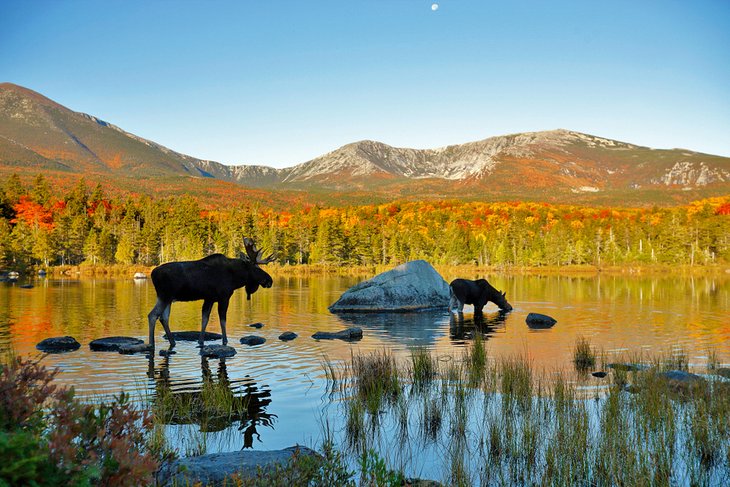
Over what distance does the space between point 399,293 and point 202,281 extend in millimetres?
16522

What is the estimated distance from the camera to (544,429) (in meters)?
9.43

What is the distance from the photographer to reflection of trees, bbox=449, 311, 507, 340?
72.5 ft

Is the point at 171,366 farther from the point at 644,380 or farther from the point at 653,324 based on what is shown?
the point at 653,324

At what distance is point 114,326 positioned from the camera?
24.2 meters

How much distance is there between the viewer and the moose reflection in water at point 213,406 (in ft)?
32.1

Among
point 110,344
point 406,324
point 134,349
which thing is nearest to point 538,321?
point 406,324

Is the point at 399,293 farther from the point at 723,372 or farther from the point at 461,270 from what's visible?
the point at 461,270

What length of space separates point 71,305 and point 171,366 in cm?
2250

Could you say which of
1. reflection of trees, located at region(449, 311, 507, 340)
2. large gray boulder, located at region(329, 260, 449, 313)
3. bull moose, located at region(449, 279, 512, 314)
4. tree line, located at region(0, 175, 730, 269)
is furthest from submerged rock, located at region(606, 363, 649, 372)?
tree line, located at region(0, 175, 730, 269)

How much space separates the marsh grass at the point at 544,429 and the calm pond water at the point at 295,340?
1.35m

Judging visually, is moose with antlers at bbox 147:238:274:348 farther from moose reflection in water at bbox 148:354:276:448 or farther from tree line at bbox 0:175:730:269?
tree line at bbox 0:175:730:269

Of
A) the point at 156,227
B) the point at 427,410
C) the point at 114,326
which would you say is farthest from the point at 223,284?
the point at 156,227

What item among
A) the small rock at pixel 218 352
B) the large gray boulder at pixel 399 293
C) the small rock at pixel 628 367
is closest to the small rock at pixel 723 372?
the small rock at pixel 628 367

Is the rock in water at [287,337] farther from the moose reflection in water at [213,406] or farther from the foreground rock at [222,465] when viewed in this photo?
the foreground rock at [222,465]
